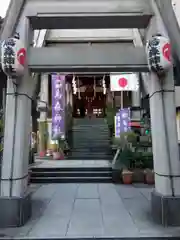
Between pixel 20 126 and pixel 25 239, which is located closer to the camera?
pixel 25 239

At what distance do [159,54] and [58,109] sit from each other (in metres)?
11.7

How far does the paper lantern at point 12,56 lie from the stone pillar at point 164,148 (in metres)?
3.04

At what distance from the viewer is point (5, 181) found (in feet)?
17.7

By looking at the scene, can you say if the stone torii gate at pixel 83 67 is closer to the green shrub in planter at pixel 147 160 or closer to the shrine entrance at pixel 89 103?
the green shrub in planter at pixel 147 160

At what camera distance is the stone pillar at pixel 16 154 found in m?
5.29

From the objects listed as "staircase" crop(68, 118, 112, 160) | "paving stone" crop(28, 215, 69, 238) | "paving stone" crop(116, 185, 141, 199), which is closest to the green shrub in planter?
"paving stone" crop(116, 185, 141, 199)

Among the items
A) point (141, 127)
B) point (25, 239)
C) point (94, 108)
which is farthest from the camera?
point (94, 108)

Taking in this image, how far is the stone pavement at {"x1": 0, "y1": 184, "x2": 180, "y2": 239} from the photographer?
4871mm

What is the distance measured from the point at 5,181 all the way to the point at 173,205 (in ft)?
12.0

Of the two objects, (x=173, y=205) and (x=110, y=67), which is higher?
(x=110, y=67)

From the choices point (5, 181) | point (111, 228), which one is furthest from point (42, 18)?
point (111, 228)

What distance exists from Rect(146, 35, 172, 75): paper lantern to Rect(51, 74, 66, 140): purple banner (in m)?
11.4

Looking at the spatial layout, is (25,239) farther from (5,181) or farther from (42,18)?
(42,18)

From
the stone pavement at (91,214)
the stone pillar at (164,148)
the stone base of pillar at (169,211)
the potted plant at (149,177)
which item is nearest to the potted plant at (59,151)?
the stone pavement at (91,214)
